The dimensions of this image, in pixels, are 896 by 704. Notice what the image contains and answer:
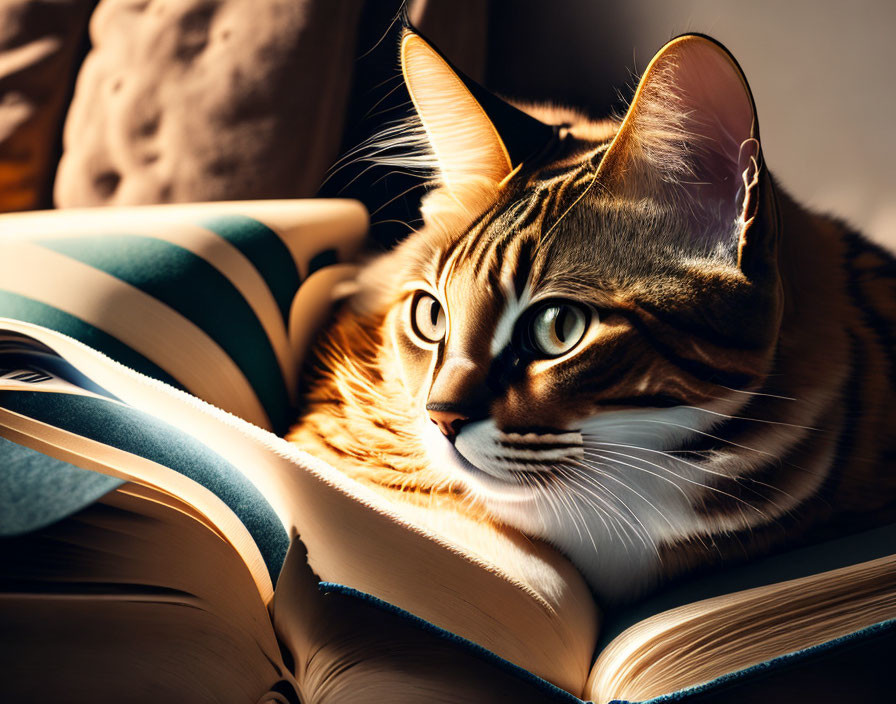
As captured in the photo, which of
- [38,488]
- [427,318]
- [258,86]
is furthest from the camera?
[258,86]

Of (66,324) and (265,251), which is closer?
(66,324)

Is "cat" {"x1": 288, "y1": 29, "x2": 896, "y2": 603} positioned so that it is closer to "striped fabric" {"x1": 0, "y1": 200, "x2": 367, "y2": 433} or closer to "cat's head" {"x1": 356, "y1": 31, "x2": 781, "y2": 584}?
"cat's head" {"x1": 356, "y1": 31, "x2": 781, "y2": 584}

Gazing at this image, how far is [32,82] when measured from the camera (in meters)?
0.79

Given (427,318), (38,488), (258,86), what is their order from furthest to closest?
(258,86), (427,318), (38,488)

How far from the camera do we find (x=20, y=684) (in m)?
0.29

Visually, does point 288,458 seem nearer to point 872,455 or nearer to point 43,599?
point 43,599

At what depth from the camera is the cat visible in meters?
0.40

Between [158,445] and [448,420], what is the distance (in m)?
0.18

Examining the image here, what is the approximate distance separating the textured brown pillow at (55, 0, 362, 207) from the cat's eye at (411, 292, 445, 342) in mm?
323

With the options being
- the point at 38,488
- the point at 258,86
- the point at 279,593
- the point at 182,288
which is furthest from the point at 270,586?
the point at 258,86

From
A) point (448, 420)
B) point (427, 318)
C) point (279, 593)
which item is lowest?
point (279, 593)

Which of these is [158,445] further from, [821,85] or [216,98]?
[821,85]

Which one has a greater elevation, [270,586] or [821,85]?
[821,85]

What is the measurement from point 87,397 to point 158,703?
179mm
